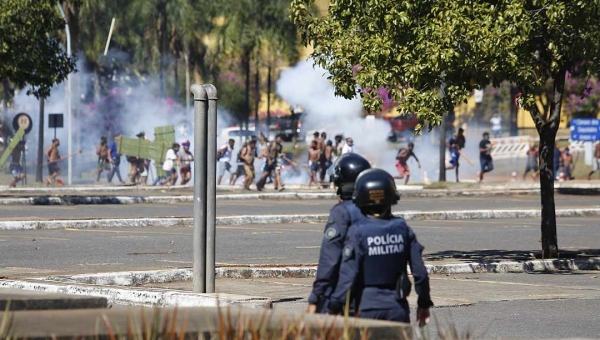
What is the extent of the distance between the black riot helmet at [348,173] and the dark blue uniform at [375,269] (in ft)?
2.18

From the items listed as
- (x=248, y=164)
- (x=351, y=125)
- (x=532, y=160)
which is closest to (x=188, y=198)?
(x=248, y=164)

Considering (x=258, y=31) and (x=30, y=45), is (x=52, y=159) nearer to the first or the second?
(x=30, y=45)

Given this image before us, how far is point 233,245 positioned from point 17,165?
72.0 ft

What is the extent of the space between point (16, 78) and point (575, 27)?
15.5 metres

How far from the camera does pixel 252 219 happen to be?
2225 centimetres

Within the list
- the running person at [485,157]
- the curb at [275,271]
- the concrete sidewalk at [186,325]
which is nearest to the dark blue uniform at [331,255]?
the concrete sidewalk at [186,325]

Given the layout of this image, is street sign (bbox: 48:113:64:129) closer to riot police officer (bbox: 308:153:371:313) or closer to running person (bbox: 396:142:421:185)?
running person (bbox: 396:142:421:185)

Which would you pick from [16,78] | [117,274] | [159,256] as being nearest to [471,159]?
[16,78]

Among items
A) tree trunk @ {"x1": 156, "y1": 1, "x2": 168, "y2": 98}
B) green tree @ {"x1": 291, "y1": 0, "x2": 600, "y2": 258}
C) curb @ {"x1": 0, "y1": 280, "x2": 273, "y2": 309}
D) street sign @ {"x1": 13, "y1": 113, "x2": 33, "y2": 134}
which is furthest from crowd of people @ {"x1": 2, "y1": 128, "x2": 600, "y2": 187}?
curb @ {"x1": 0, "y1": 280, "x2": 273, "y2": 309}

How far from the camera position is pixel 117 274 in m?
12.5

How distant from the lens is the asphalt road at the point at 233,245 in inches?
584

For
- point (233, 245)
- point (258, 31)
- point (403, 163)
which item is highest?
point (258, 31)

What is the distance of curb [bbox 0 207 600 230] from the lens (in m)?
→ 20.1

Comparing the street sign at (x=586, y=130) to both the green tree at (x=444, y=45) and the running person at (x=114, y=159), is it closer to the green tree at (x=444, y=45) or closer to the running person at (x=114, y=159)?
the running person at (x=114, y=159)
